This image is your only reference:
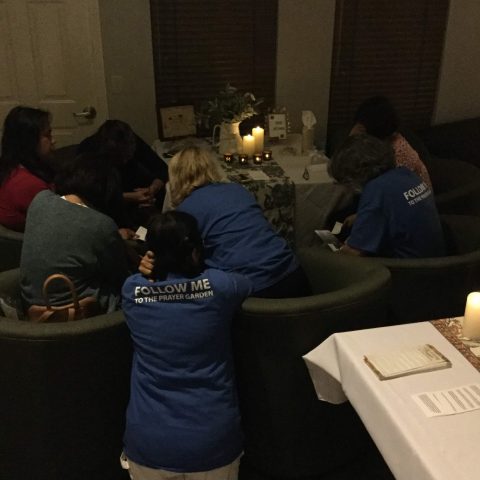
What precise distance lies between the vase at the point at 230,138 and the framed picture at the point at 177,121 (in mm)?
327

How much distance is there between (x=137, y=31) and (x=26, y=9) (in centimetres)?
67

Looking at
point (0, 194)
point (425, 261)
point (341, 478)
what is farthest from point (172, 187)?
point (341, 478)

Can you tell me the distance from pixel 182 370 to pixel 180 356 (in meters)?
0.05

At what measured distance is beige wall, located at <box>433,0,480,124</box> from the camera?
4125mm

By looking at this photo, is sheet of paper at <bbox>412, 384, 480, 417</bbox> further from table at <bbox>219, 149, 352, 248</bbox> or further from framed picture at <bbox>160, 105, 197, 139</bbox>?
framed picture at <bbox>160, 105, 197, 139</bbox>

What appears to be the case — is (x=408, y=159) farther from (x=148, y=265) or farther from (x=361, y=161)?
(x=148, y=265)

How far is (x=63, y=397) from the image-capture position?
5.87 feet

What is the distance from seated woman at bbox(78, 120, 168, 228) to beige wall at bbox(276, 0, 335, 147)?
3.86 ft

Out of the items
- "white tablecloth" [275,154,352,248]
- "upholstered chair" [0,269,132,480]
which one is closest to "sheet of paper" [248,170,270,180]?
"white tablecloth" [275,154,352,248]

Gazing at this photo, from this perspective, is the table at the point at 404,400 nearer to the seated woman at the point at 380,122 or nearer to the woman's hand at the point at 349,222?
the woman's hand at the point at 349,222

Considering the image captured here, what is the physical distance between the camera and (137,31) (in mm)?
3678

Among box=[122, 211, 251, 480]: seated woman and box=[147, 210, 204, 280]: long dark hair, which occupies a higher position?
box=[147, 210, 204, 280]: long dark hair

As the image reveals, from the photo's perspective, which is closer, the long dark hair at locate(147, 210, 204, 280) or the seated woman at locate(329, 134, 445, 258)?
the long dark hair at locate(147, 210, 204, 280)

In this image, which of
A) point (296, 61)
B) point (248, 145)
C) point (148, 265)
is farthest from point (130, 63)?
point (148, 265)
